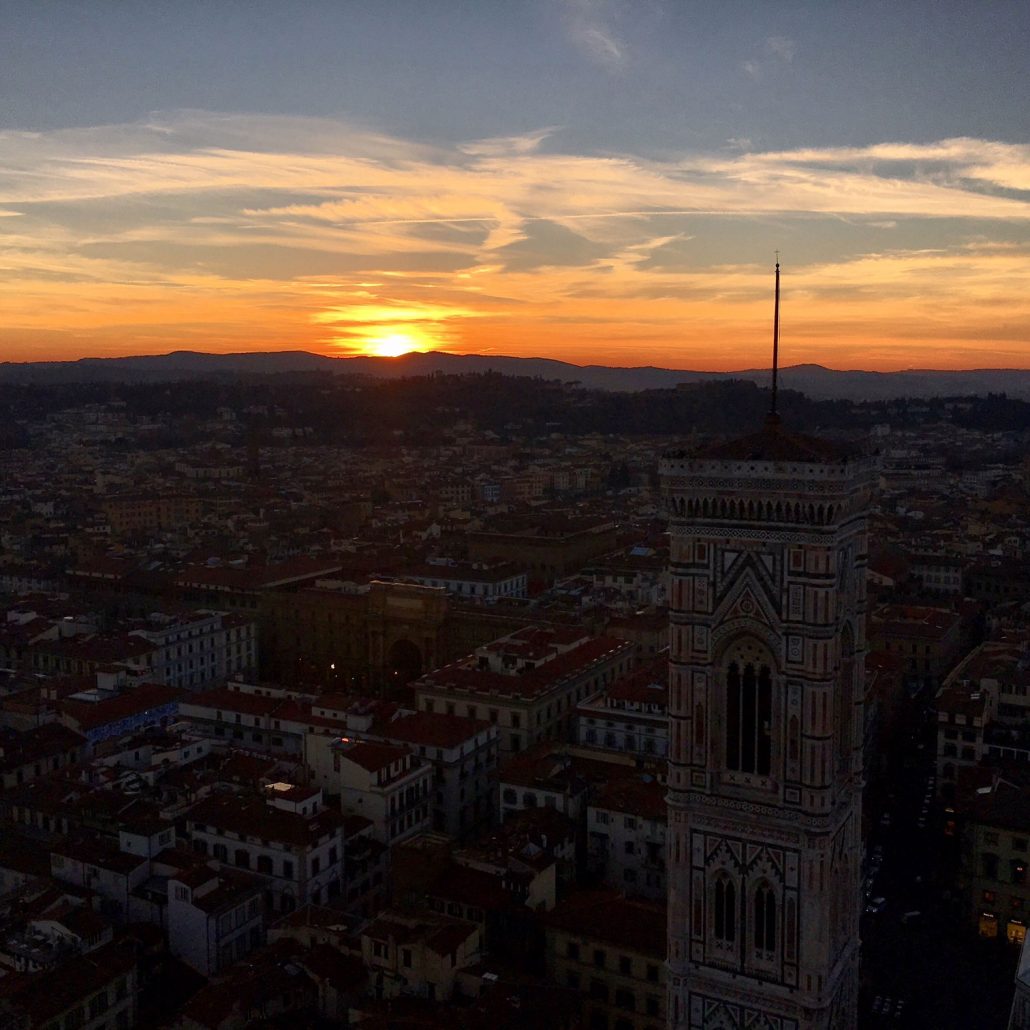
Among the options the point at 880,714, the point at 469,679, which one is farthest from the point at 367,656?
the point at 880,714

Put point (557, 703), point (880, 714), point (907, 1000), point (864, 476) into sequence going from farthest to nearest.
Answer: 1. point (880, 714)
2. point (557, 703)
3. point (907, 1000)
4. point (864, 476)

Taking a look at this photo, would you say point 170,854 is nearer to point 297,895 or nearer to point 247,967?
point 297,895

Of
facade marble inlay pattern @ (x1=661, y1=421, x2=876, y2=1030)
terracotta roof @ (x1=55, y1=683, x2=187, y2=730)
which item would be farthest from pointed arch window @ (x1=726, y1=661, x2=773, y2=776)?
terracotta roof @ (x1=55, y1=683, x2=187, y2=730)

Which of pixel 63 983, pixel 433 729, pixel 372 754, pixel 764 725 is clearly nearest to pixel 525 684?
pixel 433 729

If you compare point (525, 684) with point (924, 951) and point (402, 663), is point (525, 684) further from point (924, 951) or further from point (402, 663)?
point (924, 951)

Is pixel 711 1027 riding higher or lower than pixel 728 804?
lower

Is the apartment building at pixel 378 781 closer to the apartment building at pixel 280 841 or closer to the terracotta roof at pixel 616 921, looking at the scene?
the apartment building at pixel 280 841

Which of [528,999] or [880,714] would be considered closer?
[528,999]
